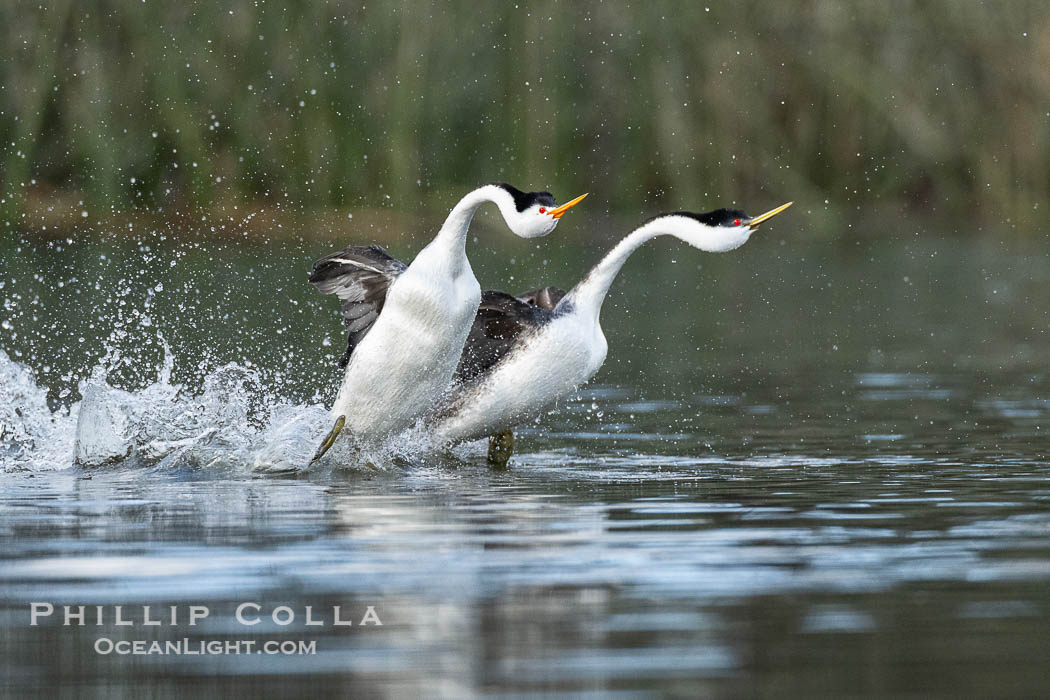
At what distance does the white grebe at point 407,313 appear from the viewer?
8.93 metres

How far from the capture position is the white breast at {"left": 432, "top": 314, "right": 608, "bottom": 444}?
9.47 metres

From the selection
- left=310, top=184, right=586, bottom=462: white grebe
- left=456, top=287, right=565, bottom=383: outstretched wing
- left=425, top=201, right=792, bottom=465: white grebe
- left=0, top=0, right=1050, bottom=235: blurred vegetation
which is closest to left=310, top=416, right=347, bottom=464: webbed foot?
left=310, top=184, right=586, bottom=462: white grebe

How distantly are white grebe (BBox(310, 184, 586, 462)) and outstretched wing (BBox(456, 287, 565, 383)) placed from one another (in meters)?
0.45

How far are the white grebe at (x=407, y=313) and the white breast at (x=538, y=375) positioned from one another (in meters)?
0.25

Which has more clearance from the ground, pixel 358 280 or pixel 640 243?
pixel 640 243

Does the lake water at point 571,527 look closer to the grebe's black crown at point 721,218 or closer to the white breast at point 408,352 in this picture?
the white breast at point 408,352

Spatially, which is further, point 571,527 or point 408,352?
point 408,352

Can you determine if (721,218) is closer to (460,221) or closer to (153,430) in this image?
(460,221)

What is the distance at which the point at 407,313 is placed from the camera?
9.15 m

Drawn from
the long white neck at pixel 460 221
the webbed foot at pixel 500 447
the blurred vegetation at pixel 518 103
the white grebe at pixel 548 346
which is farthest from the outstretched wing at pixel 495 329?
the blurred vegetation at pixel 518 103

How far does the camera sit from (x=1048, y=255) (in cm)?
2588

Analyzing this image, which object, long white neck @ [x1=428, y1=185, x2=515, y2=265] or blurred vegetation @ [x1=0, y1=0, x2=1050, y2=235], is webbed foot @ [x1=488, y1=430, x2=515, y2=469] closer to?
long white neck @ [x1=428, y1=185, x2=515, y2=265]

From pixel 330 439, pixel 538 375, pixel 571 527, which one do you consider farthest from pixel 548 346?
pixel 571 527

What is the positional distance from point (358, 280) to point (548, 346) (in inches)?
41.8
